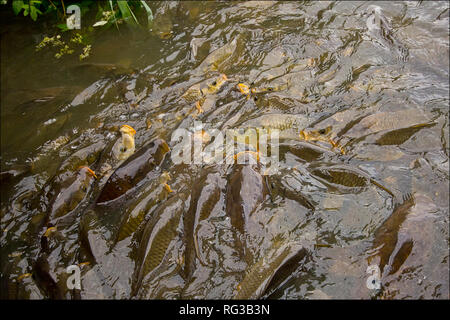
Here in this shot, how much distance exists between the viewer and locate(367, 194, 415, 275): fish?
268 centimetres

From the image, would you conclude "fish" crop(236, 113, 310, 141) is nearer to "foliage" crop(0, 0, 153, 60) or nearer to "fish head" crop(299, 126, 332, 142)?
"fish head" crop(299, 126, 332, 142)

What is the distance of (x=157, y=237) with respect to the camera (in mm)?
2965

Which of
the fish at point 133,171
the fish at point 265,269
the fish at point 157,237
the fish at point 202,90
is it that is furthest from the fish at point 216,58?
the fish at point 265,269

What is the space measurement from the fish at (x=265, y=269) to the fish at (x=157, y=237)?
710 mm

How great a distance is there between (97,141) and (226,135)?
1493 mm

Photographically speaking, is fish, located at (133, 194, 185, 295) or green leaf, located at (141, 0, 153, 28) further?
green leaf, located at (141, 0, 153, 28)

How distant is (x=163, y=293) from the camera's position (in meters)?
2.79

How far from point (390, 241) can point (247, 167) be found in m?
1.31

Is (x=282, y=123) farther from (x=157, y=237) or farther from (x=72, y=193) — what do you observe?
(x=72, y=193)

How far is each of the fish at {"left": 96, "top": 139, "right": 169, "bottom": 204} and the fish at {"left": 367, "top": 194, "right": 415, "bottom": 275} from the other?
7.22ft

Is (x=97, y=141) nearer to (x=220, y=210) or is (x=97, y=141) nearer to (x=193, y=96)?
(x=193, y=96)

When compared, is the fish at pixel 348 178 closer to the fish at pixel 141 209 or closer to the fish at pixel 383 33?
the fish at pixel 141 209

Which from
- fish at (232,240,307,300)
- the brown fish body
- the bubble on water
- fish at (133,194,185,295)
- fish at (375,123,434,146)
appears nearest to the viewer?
fish at (232,240,307,300)

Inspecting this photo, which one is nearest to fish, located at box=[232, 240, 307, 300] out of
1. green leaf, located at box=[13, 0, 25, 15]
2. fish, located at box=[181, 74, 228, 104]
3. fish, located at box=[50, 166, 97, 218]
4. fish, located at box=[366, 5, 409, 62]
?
fish, located at box=[50, 166, 97, 218]
